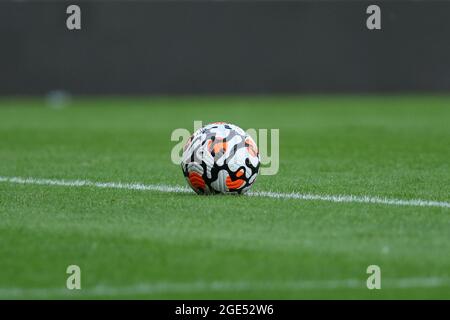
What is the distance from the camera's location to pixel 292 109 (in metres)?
28.2

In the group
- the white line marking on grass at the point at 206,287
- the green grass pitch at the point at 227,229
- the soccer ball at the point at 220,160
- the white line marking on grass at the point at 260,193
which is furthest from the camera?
the soccer ball at the point at 220,160

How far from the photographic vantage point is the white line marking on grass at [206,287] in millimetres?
6734

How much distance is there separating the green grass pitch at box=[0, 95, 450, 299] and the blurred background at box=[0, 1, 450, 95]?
53.1ft

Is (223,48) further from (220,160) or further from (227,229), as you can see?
(227,229)

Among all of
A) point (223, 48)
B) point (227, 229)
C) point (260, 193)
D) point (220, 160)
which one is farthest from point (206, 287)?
point (223, 48)

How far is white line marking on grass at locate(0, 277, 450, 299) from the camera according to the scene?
6734 millimetres

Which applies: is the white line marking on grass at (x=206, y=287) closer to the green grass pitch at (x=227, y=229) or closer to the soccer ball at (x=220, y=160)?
the green grass pitch at (x=227, y=229)

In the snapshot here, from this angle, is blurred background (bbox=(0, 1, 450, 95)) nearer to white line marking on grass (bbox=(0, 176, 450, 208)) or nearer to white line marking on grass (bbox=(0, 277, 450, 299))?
white line marking on grass (bbox=(0, 176, 450, 208))

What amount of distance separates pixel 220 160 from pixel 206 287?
11.0 feet

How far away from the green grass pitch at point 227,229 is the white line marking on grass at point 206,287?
0.01 m

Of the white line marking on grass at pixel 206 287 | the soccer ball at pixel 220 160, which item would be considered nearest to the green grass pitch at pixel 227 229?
the white line marking on grass at pixel 206 287

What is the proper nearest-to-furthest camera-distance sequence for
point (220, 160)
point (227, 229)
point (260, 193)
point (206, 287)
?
point (206, 287) → point (227, 229) → point (220, 160) → point (260, 193)

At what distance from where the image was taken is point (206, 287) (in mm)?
6820

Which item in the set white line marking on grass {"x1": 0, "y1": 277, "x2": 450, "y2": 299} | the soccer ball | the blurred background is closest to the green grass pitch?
white line marking on grass {"x1": 0, "y1": 277, "x2": 450, "y2": 299}
